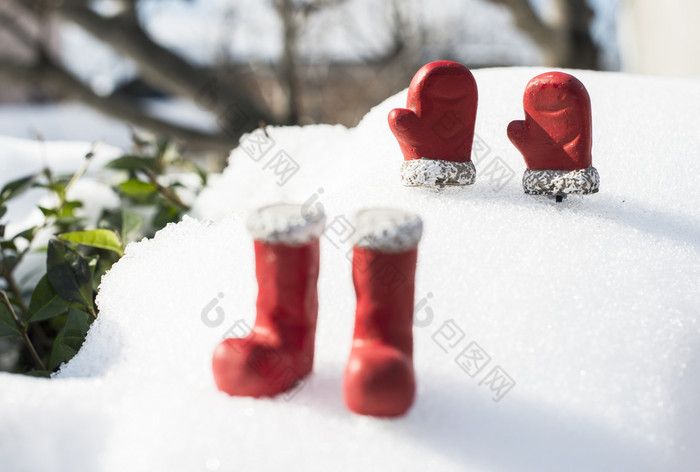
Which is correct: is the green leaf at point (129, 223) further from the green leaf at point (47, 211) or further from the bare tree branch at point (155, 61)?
the bare tree branch at point (155, 61)

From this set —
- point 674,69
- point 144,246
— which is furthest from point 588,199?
point 674,69

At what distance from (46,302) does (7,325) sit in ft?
0.18

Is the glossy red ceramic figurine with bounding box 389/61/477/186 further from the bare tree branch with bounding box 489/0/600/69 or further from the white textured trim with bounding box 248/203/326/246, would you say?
the bare tree branch with bounding box 489/0/600/69

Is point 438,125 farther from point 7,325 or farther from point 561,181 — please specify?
point 7,325

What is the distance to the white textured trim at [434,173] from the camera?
73 centimetres

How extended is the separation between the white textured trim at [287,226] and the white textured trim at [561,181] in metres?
0.36

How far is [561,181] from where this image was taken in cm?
72

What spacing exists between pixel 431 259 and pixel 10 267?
661 mm

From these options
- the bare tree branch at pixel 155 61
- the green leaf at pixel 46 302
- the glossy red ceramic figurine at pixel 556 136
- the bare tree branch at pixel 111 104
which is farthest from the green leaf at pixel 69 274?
the bare tree branch at pixel 155 61

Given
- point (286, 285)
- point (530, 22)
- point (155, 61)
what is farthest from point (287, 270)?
point (530, 22)

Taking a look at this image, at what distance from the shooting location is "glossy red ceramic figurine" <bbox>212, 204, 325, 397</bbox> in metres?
0.49

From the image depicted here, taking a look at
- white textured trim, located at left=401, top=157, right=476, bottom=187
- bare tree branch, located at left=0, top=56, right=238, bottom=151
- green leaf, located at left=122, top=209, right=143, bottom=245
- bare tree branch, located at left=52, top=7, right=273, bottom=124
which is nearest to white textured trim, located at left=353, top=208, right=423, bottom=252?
white textured trim, located at left=401, top=157, right=476, bottom=187

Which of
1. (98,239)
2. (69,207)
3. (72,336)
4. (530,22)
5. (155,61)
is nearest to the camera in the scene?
(72,336)

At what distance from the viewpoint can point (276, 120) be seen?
267 centimetres
